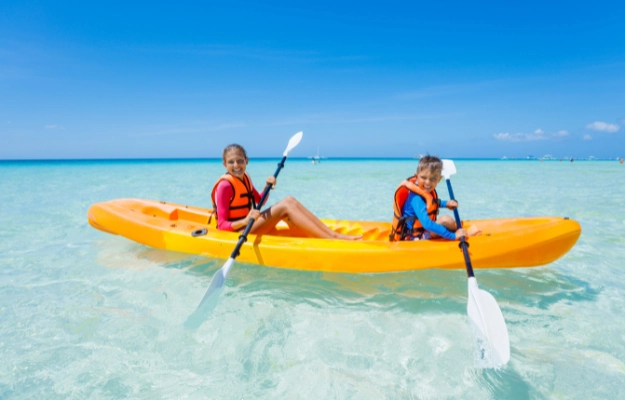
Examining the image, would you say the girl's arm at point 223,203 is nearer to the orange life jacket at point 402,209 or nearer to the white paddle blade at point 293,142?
the white paddle blade at point 293,142

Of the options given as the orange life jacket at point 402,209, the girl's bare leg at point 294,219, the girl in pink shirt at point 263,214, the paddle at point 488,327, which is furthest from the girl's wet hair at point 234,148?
the paddle at point 488,327

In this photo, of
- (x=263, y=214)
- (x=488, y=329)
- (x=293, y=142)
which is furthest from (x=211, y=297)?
(x=293, y=142)

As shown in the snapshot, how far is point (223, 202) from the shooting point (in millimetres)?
3688

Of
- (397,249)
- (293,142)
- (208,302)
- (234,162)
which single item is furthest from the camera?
(293,142)

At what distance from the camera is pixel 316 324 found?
8.90 ft

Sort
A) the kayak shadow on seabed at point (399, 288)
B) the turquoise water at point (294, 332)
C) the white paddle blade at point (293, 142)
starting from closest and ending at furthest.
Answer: the turquoise water at point (294, 332), the kayak shadow on seabed at point (399, 288), the white paddle blade at point (293, 142)

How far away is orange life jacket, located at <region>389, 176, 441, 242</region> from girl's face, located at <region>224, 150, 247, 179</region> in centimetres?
157

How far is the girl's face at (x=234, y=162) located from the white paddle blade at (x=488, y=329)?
2380mm

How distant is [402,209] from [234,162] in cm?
170

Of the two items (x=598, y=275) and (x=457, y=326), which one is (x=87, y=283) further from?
(x=598, y=275)

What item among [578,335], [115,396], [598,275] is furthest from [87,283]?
[598,275]

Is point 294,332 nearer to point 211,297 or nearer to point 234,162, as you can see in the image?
point 211,297

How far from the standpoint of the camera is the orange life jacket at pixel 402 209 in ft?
10.9

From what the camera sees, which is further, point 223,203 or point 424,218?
point 223,203
